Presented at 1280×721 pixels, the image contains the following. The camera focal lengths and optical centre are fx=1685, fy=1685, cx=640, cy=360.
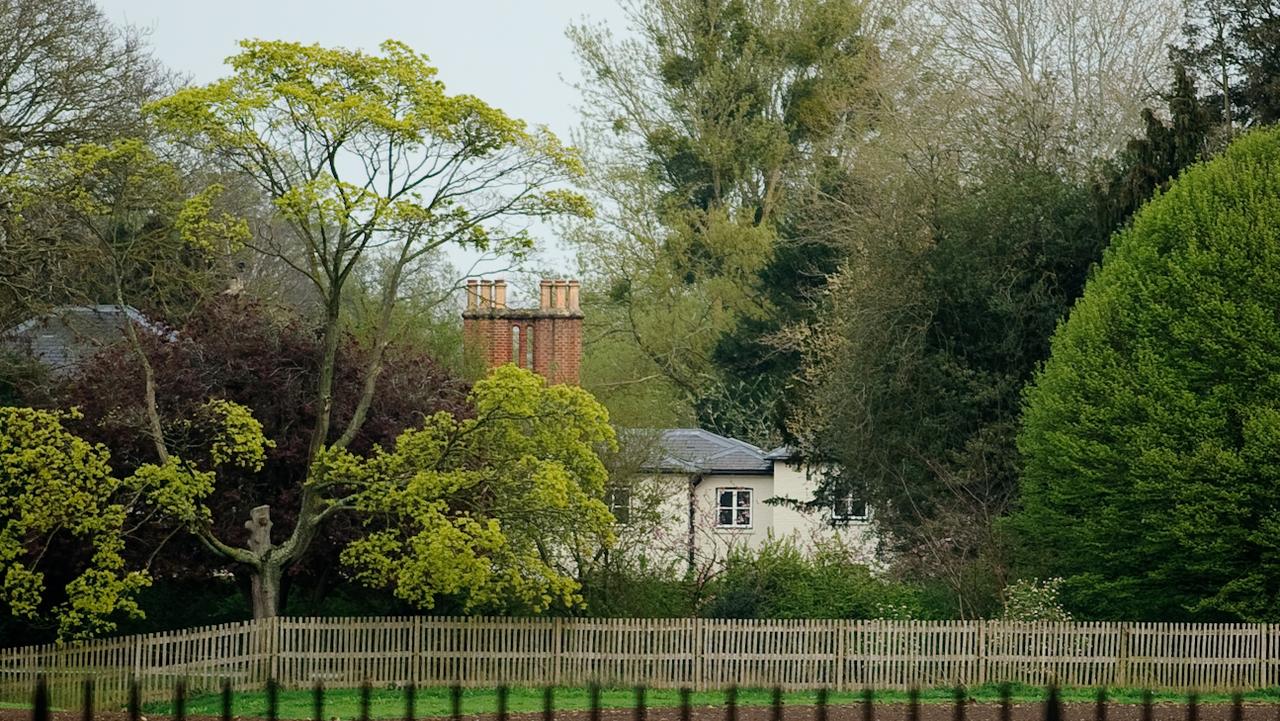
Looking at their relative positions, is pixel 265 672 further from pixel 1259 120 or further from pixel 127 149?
pixel 1259 120

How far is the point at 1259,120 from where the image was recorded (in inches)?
1428

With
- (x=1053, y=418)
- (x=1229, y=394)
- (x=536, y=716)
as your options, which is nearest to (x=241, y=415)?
(x=536, y=716)

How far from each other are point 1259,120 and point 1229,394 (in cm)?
933

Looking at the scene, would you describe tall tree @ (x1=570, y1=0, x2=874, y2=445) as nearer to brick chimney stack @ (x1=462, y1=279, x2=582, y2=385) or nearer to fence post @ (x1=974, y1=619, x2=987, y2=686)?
brick chimney stack @ (x1=462, y1=279, x2=582, y2=385)

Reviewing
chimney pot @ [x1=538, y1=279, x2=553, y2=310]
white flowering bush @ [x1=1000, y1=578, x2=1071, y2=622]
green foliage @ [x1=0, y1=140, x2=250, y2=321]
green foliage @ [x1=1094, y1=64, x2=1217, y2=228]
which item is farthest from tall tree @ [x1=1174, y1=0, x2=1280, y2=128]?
green foliage @ [x1=0, y1=140, x2=250, y2=321]

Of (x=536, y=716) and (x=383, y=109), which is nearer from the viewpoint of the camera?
(x=536, y=716)

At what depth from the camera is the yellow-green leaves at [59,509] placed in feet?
87.5

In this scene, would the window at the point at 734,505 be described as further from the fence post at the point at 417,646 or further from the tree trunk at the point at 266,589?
the tree trunk at the point at 266,589

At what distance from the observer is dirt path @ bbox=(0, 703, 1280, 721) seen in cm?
2278

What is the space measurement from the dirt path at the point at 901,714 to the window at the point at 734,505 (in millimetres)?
21255

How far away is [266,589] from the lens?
94.8 ft

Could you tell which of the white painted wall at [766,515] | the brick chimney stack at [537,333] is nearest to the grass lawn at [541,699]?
the white painted wall at [766,515]

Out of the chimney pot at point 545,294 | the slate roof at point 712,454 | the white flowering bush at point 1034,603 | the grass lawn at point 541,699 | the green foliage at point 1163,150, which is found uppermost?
the green foliage at point 1163,150

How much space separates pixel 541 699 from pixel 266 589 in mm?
5570
